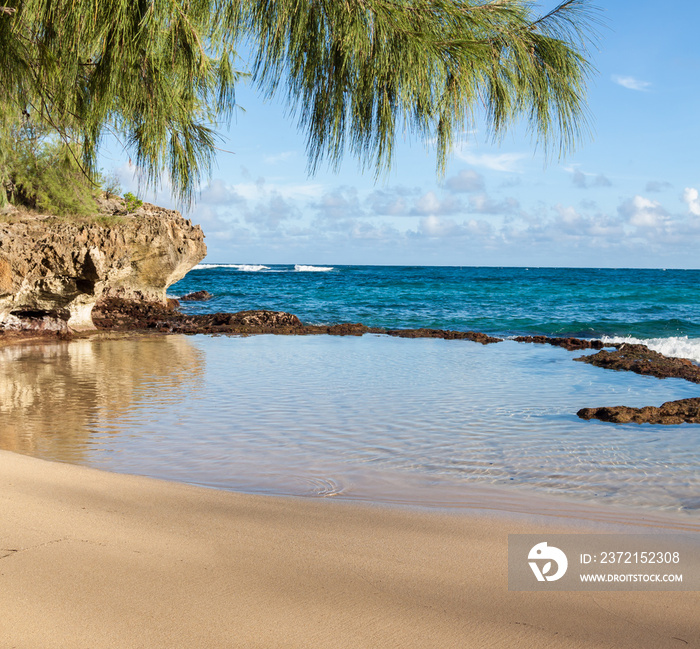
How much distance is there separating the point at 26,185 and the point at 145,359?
6.35 metres

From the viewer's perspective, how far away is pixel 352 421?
6438 mm

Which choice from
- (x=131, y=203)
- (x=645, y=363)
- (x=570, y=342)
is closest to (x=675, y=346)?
(x=570, y=342)

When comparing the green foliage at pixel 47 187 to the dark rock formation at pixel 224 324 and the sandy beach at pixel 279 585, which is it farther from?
the sandy beach at pixel 279 585

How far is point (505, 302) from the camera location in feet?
101

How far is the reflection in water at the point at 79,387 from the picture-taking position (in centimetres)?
568

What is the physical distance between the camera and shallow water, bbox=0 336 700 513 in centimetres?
459

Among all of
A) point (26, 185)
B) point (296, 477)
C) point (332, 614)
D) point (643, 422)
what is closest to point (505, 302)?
point (26, 185)

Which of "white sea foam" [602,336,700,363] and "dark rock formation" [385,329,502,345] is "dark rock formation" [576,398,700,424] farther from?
"dark rock formation" [385,329,502,345]

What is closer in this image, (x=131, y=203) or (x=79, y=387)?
(x=79, y=387)

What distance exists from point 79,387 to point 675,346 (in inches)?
552

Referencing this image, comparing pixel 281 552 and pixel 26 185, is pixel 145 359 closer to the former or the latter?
pixel 26 185

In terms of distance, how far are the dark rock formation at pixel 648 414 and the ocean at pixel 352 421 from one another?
18 cm

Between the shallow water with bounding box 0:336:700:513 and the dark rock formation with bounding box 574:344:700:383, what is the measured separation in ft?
1.47

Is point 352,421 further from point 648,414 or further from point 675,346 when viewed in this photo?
point 675,346
